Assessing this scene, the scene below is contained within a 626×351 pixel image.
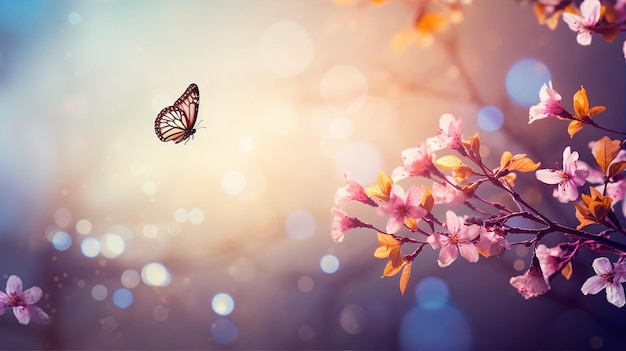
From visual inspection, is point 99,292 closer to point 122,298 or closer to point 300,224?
point 122,298

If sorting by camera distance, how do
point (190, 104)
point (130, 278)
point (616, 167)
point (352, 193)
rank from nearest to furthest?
point (616, 167), point (352, 193), point (190, 104), point (130, 278)

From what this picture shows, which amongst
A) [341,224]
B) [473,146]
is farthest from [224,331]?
[473,146]

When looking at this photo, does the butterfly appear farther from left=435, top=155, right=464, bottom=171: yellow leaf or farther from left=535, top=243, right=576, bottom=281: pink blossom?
left=535, top=243, right=576, bottom=281: pink blossom

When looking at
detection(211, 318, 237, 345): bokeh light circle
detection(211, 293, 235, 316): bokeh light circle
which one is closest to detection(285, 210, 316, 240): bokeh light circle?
detection(211, 293, 235, 316): bokeh light circle

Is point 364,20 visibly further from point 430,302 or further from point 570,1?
point 430,302

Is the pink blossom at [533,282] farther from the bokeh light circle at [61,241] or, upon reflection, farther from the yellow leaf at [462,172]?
the bokeh light circle at [61,241]
